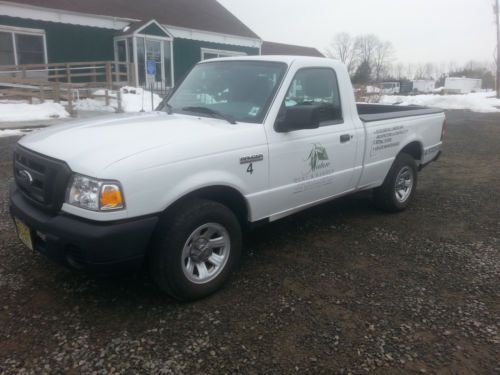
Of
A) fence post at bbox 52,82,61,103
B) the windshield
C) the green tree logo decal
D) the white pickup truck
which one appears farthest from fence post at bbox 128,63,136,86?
the green tree logo decal

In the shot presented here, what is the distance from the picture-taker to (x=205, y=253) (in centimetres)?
331

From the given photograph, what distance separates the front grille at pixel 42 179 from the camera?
2.82 m

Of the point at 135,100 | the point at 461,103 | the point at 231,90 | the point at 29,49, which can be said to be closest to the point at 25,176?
the point at 231,90

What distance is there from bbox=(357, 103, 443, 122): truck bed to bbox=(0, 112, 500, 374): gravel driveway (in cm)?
131

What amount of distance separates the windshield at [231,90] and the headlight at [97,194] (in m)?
1.34

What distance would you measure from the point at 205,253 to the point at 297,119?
4.33ft

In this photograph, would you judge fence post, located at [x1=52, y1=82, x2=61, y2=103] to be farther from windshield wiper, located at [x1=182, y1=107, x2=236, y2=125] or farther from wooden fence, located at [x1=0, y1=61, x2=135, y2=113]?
windshield wiper, located at [x1=182, y1=107, x2=236, y2=125]

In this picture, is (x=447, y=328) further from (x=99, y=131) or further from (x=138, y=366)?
(x=99, y=131)

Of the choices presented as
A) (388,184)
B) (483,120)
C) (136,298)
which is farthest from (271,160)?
(483,120)

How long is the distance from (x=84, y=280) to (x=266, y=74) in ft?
7.96

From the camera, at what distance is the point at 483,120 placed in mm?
16984

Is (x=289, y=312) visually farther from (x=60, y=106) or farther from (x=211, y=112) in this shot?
(x=60, y=106)

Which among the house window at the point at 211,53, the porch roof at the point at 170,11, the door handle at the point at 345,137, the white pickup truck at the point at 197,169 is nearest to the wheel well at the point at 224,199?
the white pickup truck at the point at 197,169

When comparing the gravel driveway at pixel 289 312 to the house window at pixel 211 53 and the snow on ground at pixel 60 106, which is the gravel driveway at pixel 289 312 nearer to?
the snow on ground at pixel 60 106
